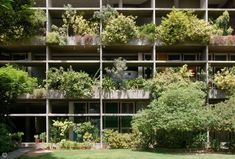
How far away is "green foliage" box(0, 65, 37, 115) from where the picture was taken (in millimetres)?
28375

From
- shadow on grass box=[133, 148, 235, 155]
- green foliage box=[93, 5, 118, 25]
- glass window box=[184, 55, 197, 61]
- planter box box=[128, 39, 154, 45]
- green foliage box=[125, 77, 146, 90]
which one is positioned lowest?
shadow on grass box=[133, 148, 235, 155]

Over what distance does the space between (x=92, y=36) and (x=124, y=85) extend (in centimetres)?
390

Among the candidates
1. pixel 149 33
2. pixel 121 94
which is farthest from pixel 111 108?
pixel 149 33

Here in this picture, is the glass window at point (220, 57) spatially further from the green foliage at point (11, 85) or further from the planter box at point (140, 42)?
the green foliage at point (11, 85)

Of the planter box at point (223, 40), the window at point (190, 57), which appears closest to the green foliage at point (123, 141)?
the window at point (190, 57)

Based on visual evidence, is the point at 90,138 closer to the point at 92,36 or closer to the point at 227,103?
the point at 92,36

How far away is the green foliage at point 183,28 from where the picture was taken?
32781 millimetres

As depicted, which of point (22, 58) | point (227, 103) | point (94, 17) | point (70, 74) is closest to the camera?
point (227, 103)

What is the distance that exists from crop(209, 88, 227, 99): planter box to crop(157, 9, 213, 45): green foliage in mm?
3377

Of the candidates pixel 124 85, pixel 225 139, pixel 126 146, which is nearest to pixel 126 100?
pixel 124 85

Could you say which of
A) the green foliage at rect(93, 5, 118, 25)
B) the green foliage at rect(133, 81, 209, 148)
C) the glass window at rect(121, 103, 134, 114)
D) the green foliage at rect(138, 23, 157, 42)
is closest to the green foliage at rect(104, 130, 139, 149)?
the green foliage at rect(133, 81, 209, 148)

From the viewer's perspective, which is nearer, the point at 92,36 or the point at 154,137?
the point at 154,137

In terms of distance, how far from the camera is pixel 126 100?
34.8 metres

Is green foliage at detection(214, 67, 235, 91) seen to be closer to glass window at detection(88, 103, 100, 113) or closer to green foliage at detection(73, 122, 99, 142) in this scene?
glass window at detection(88, 103, 100, 113)
